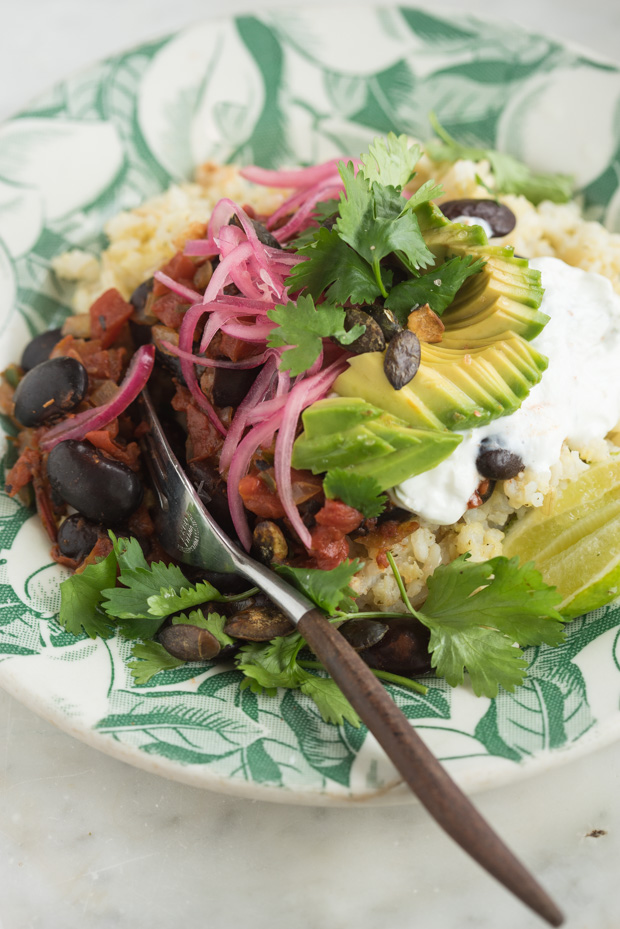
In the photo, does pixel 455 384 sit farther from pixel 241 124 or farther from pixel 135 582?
pixel 241 124

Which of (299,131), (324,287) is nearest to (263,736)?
(324,287)

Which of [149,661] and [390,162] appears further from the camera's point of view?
[390,162]

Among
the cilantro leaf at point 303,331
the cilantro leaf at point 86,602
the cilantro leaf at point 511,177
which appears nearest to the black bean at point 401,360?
the cilantro leaf at point 303,331

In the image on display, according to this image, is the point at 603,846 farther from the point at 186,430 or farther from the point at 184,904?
the point at 186,430

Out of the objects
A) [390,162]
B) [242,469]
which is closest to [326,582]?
[242,469]

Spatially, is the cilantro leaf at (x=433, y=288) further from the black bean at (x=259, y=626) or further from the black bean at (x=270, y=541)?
A: the black bean at (x=259, y=626)

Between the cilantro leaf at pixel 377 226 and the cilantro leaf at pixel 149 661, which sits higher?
the cilantro leaf at pixel 377 226
